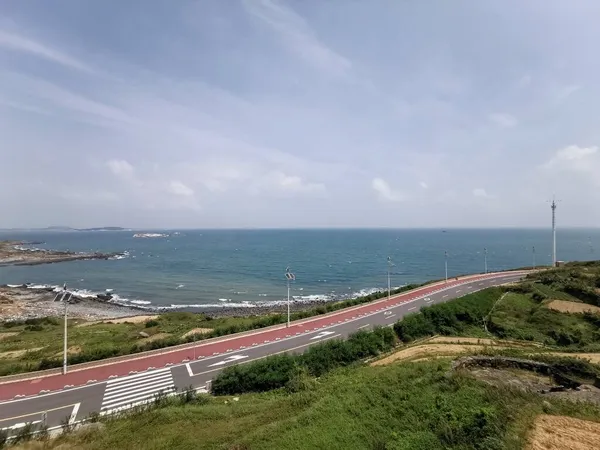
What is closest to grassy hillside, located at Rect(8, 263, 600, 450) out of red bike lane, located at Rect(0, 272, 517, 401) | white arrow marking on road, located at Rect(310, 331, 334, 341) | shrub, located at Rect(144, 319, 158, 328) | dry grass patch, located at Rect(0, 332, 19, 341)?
white arrow marking on road, located at Rect(310, 331, 334, 341)

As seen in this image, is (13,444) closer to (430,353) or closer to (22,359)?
(22,359)

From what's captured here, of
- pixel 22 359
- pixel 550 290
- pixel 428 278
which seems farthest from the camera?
pixel 428 278

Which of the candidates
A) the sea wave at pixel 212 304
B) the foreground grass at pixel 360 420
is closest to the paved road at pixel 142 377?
the foreground grass at pixel 360 420

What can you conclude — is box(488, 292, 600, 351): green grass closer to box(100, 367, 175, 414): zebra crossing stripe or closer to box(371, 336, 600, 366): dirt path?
box(371, 336, 600, 366): dirt path

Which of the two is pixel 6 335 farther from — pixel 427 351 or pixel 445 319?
pixel 445 319

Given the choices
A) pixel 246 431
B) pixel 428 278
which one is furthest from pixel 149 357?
pixel 428 278

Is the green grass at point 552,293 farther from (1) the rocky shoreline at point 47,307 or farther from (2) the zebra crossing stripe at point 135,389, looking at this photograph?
(1) the rocky shoreline at point 47,307

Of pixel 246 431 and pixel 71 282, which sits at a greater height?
pixel 246 431
